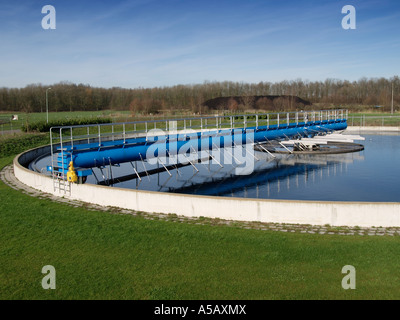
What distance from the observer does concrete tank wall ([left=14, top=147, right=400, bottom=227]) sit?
29.4ft

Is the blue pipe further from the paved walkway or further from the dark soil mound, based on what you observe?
the dark soil mound

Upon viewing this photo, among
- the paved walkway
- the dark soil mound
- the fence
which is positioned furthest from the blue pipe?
the dark soil mound

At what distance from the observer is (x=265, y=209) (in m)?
9.35

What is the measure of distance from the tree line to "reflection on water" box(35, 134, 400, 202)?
165 ft

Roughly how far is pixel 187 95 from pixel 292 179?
80.9 metres

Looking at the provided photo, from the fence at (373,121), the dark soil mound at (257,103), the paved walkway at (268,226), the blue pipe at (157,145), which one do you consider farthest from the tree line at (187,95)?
the paved walkway at (268,226)

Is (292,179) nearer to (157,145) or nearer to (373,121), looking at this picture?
Result: (157,145)

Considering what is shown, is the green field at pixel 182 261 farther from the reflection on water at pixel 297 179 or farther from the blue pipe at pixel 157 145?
the blue pipe at pixel 157 145

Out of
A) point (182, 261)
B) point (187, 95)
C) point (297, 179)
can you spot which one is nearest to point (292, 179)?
point (297, 179)

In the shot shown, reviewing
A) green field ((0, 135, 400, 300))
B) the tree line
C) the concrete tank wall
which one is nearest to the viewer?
green field ((0, 135, 400, 300))

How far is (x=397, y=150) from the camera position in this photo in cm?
2333
